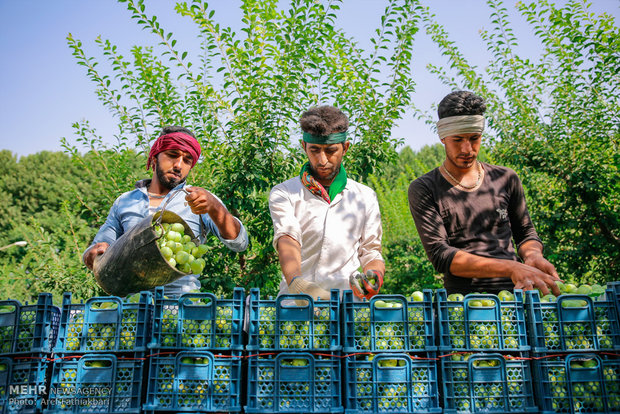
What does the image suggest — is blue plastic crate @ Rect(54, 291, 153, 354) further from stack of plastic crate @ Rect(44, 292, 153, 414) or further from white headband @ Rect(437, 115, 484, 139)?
white headband @ Rect(437, 115, 484, 139)

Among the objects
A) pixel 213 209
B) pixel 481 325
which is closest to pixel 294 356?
pixel 481 325

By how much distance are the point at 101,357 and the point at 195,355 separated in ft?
1.22

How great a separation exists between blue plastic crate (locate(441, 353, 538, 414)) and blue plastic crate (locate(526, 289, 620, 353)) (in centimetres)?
15

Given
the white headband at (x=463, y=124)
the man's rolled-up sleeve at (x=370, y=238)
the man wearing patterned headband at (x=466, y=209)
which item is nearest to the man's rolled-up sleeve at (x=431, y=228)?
the man wearing patterned headband at (x=466, y=209)

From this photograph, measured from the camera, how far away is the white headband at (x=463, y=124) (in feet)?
9.57

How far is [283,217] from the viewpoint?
300 cm

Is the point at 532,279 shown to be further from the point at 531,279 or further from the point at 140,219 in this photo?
the point at 140,219

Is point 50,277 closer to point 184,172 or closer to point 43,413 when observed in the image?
point 184,172

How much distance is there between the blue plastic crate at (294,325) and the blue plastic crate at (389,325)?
0.18 ft

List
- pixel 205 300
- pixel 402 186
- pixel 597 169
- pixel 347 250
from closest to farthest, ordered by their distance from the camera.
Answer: pixel 205 300 → pixel 347 250 → pixel 597 169 → pixel 402 186

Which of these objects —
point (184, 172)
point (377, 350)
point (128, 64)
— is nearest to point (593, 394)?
point (377, 350)

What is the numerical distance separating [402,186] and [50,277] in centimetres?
983

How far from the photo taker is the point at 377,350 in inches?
75.5

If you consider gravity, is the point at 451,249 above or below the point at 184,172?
below
